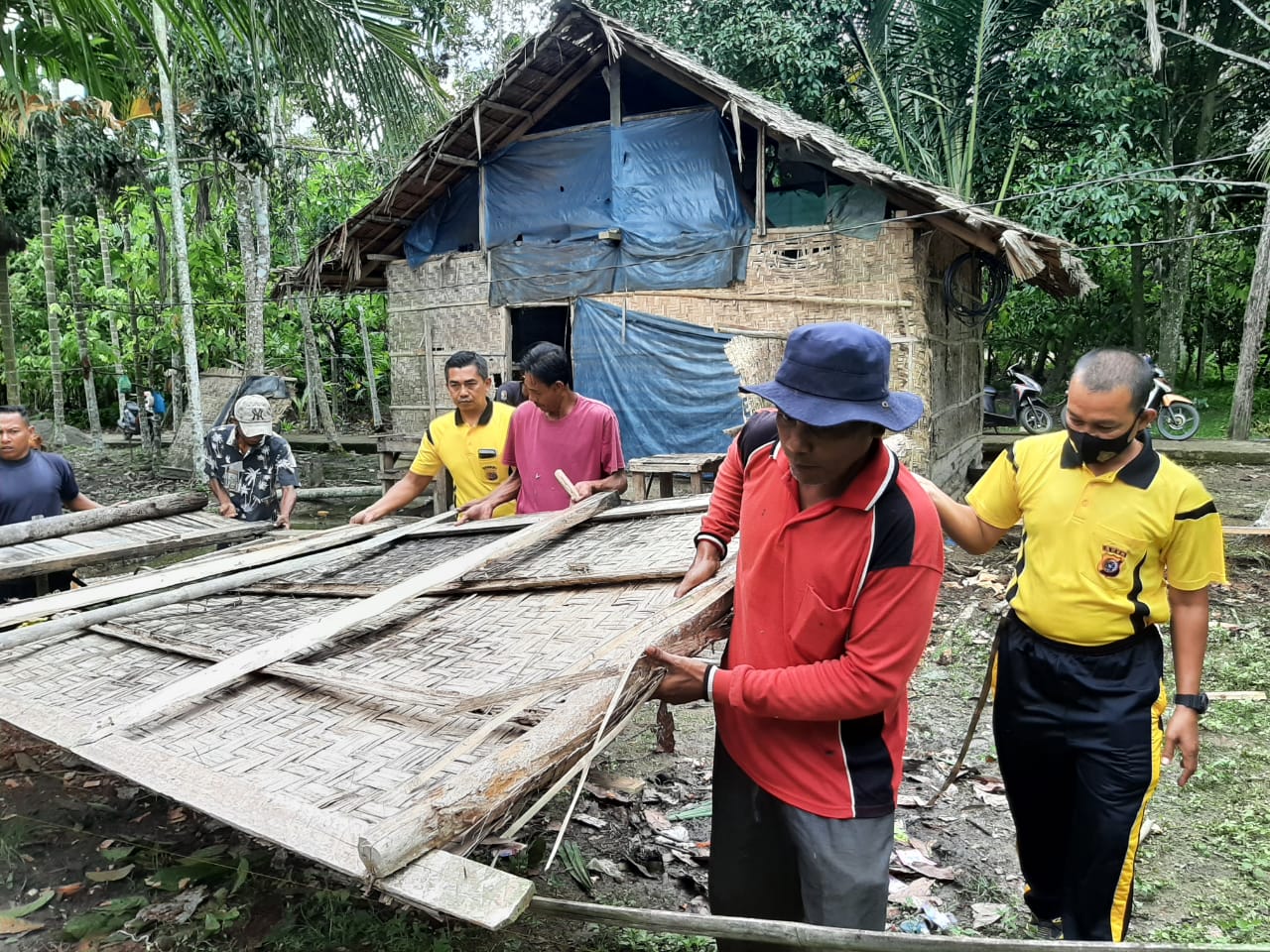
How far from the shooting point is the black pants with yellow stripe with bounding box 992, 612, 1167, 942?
92.0 inches

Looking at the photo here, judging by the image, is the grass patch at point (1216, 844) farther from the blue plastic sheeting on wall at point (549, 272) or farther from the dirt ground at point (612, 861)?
the blue plastic sheeting on wall at point (549, 272)

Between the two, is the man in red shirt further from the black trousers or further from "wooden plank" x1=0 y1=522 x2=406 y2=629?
"wooden plank" x1=0 y1=522 x2=406 y2=629

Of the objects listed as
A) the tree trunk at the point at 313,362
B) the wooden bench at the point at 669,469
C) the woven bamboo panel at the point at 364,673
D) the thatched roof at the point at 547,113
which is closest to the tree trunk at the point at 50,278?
the tree trunk at the point at 313,362

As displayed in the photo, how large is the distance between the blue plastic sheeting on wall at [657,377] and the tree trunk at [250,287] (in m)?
5.36

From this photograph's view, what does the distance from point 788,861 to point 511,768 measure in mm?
904

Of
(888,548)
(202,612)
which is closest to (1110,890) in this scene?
(888,548)

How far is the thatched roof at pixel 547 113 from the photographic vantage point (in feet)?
25.0

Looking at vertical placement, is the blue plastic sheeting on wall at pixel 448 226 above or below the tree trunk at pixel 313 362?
above

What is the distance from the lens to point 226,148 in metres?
11.0

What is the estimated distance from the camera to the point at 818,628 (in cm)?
181

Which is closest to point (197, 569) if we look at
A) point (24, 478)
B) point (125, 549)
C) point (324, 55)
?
point (125, 549)

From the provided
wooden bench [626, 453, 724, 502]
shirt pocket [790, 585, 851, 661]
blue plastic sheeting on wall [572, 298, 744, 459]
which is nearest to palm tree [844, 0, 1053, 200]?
blue plastic sheeting on wall [572, 298, 744, 459]

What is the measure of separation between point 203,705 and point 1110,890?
2.51 m

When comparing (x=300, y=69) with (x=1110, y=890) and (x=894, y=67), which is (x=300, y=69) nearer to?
(x=1110, y=890)
